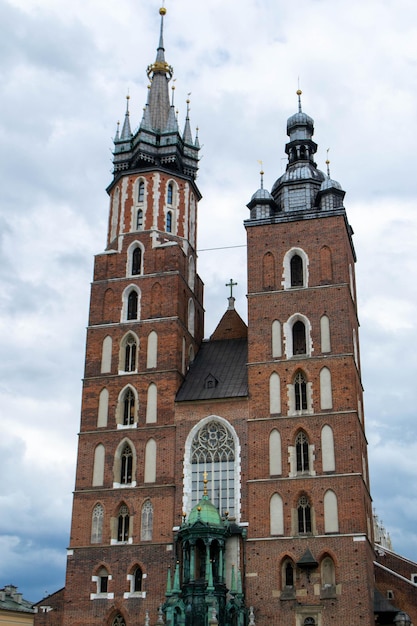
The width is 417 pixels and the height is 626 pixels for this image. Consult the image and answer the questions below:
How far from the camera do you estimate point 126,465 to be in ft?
133

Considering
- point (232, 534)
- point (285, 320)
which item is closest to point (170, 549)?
point (232, 534)

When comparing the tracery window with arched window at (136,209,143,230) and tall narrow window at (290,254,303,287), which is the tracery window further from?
arched window at (136,209,143,230)

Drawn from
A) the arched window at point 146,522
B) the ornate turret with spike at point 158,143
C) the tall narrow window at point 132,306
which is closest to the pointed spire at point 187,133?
the ornate turret with spike at point 158,143

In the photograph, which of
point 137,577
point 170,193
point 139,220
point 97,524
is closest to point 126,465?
point 97,524

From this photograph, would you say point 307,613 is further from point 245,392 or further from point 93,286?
point 93,286

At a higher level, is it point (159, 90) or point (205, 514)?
point (159, 90)

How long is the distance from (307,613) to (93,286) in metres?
19.3

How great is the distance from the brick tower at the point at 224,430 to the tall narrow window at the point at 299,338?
2.8 inches

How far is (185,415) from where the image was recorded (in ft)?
133

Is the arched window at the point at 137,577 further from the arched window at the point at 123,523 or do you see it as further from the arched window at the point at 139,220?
A: the arched window at the point at 139,220

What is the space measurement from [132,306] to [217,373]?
560cm

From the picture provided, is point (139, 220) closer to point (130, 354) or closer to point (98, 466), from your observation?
point (130, 354)

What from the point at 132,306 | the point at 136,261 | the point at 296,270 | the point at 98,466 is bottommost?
the point at 98,466

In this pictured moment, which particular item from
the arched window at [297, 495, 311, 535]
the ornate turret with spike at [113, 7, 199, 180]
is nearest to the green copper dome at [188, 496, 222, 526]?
the arched window at [297, 495, 311, 535]
